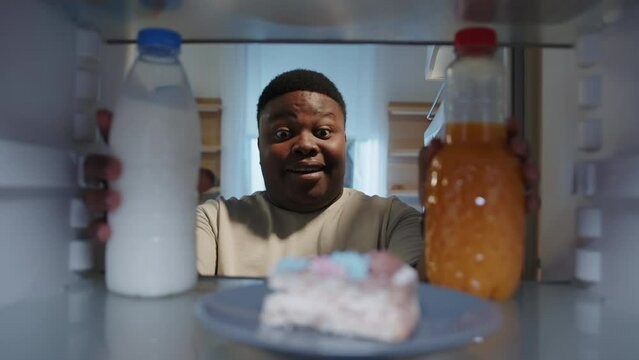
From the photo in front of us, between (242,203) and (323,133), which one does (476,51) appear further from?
(242,203)

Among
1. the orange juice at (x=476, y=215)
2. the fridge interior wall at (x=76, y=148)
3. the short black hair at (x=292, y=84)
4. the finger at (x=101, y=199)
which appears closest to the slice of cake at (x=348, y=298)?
the orange juice at (x=476, y=215)

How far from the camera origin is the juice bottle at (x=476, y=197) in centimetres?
72

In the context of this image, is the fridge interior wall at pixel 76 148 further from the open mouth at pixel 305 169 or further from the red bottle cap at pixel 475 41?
→ the open mouth at pixel 305 169

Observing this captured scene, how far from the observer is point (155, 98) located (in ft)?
2.54

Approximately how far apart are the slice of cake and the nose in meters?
0.48

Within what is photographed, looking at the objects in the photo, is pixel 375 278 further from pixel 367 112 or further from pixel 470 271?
pixel 367 112

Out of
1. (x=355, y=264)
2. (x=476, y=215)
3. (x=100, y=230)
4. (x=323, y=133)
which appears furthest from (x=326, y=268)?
(x=323, y=133)

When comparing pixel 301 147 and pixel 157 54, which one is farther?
pixel 301 147

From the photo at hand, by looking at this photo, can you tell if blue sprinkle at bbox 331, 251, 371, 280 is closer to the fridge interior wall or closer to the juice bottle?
the juice bottle

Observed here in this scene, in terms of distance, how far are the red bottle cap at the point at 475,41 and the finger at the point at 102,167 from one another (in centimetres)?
Result: 51

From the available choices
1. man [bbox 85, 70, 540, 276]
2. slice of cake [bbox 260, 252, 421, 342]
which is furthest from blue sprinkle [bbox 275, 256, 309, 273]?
man [bbox 85, 70, 540, 276]

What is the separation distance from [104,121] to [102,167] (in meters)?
0.08

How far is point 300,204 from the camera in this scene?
1.10 meters

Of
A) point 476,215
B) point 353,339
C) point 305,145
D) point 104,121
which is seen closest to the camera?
point 353,339
